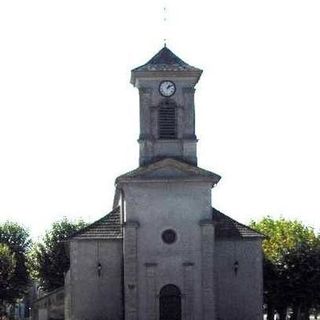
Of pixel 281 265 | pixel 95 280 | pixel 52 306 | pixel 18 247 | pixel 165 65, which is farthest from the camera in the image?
pixel 18 247

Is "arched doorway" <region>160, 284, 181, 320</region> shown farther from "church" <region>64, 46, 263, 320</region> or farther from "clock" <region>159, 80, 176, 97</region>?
"clock" <region>159, 80, 176, 97</region>

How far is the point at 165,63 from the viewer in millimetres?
42281

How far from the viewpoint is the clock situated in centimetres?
4144

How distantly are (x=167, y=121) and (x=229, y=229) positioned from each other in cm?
692

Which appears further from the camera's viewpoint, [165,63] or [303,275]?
[303,275]

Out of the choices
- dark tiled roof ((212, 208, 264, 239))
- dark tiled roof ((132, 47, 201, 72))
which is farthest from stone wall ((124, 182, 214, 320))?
dark tiled roof ((132, 47, 201, 72))

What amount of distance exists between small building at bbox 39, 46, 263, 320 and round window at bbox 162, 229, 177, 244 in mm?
52

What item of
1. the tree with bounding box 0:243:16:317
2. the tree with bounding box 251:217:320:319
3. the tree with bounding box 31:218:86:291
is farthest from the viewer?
the tree with bounding box 31:218:86:291

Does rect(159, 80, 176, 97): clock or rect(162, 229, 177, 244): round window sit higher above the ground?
rect(159, 80, 176, 97): clock

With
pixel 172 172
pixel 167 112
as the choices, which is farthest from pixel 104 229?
pixel 167 112

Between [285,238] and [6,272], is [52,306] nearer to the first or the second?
[6,272]

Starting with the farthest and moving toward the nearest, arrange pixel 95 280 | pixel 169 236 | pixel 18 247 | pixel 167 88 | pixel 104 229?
pixel 18 247 < pixel 167 88 < pixel 104 229 < pixel 95 280 < pixel 169 236

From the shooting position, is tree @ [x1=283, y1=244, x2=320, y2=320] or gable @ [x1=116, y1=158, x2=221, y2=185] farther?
tree @ [x1=283, y1=244, x2=320, y2=320]

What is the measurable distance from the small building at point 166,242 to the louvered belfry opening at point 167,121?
2.2 inches
